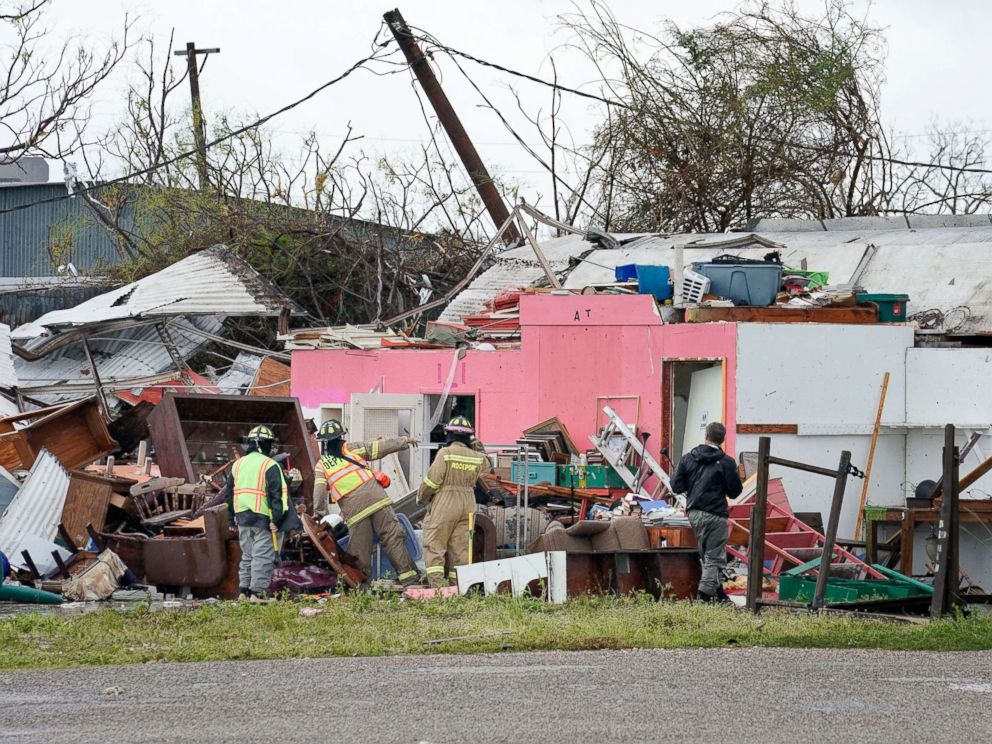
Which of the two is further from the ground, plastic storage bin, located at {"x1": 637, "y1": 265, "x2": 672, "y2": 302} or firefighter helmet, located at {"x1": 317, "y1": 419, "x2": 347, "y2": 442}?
plastic storage bin, located at {"x1": 637, "y1": 265, "x2": 672, "y2": 302}

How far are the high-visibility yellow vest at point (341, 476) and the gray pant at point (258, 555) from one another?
2.49ft

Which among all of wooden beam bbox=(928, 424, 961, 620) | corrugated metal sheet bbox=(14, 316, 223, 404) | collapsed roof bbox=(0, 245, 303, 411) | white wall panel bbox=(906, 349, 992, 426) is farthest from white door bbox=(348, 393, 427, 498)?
wooden beam bbox=(928, 424, 961, 620)

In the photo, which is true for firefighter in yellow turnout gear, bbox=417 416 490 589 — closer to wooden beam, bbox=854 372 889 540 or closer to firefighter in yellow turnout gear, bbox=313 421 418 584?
firefighter in yellow turnout gear, bbox=313 421 418 584

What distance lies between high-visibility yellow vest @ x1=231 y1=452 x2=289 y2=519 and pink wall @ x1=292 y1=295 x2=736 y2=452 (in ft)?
18.3

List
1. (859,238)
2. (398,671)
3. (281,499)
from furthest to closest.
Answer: (859,238), (281,499), (398,671)

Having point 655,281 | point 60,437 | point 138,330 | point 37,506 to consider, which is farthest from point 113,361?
point 655,281

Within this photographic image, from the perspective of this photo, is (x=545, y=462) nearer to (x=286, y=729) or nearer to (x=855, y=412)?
(x=855, y=412)

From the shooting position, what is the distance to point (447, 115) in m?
24.4

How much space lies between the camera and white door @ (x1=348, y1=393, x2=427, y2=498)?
61.0 feet

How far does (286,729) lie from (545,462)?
33.5 ft

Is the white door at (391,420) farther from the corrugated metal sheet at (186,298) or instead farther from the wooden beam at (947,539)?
the wooden beam at (947,539)

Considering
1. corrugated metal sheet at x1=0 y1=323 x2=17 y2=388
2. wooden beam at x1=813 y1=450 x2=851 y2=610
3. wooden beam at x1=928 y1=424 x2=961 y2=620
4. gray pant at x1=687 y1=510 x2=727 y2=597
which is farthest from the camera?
corrugated metal sheet at x1=0 y1=323 x2=17 y2=388

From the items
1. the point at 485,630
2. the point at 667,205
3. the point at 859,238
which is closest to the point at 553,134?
the point at 667,205

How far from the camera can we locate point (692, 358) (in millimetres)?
16250
